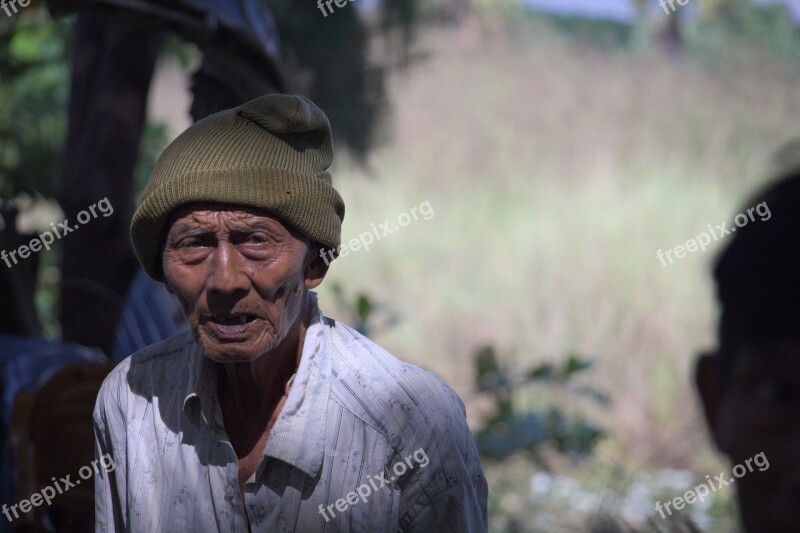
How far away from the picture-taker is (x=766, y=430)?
965 mm

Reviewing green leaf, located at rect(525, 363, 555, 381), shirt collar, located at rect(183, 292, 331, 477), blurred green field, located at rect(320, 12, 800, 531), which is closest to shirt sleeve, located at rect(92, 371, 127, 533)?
shirt collar, located at rect(183, 292, 331, 477)

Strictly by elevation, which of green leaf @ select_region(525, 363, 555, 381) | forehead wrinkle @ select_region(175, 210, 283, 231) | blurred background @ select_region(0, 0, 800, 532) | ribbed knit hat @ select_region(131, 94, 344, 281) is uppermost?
blurred background @ select_region(0, 0, 800, 532)

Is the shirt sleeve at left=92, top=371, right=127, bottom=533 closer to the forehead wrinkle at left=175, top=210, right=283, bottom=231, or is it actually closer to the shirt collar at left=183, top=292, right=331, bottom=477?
the shirt collar at left=183, top=292, right=331, bottom=477

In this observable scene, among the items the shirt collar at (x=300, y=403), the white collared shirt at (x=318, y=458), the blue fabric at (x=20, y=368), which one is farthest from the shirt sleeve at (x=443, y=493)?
the blue fabric at (x=20, y=368)

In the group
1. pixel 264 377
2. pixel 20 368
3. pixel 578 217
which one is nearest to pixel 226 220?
pixel 264 377

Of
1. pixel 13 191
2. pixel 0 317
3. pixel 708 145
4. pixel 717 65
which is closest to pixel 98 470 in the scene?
pixel 0 317

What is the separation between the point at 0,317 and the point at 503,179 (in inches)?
269

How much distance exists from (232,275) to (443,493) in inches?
22.4

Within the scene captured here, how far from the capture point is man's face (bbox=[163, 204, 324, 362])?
77.0 inches

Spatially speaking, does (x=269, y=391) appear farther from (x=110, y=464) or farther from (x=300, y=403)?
(x=110, y=464)

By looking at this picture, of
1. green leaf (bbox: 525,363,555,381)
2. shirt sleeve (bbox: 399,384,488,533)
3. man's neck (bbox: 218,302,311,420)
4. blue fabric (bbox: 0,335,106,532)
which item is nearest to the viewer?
shirt sleeve (bbox: 399,384,488,533)

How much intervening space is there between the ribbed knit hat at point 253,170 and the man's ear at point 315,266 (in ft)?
0.18

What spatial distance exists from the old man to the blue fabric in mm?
1373

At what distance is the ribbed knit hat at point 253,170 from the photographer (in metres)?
1.93
